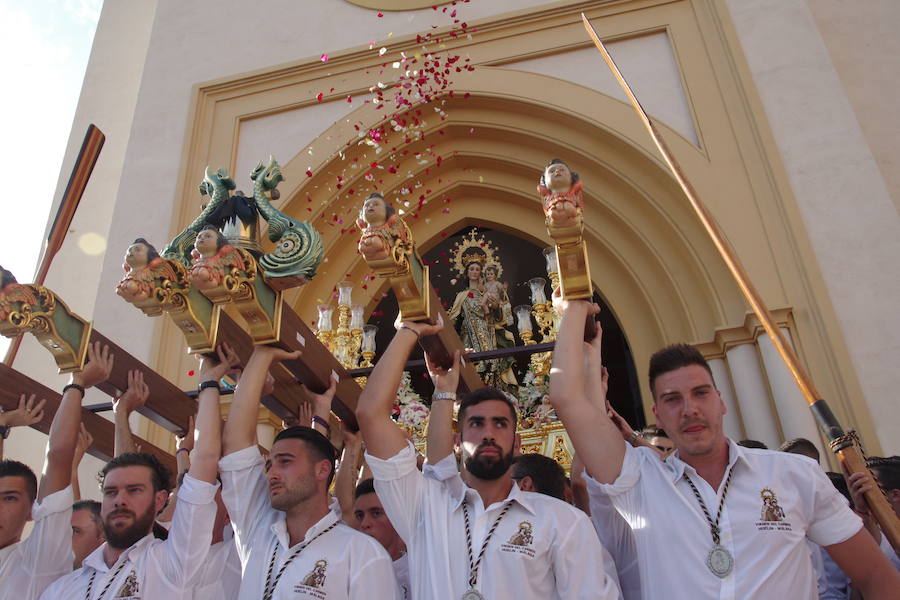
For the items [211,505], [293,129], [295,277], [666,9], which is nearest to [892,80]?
[666,9]

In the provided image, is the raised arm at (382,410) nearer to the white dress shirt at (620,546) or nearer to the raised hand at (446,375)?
the raised hand at (446,375)

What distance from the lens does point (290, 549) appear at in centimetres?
256

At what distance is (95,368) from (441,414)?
1.48 meters

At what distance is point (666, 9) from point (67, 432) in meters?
6.13

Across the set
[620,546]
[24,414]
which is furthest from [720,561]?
[24,414]

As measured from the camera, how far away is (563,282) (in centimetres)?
269

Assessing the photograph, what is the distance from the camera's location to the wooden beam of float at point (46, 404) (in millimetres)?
3459

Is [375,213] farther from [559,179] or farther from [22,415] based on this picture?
[22,415]

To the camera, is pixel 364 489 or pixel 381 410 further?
pixel 364 489

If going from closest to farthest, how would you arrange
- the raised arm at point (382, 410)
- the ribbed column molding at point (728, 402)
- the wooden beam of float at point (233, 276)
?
the raised arm at point (382, 410) < the wooden beam of float at point (233, 276) < the ribbed column molding at point (728, 402)

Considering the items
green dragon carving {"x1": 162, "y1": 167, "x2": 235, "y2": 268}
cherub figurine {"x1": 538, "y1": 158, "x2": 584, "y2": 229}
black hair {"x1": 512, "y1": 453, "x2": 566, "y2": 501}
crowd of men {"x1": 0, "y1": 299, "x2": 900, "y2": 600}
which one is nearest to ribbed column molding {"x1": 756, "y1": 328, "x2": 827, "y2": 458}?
crowd of men {"x1": 0, "y1": 299, "x2": 900, "y2": 600}

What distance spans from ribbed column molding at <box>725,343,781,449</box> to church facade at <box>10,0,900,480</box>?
0.6 inches

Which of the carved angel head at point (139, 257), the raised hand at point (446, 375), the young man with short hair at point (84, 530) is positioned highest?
the carved angel head at point (139, 257)

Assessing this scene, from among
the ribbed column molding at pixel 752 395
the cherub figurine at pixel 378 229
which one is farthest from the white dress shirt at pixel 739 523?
the ribbed column molding at pixel 752 395
